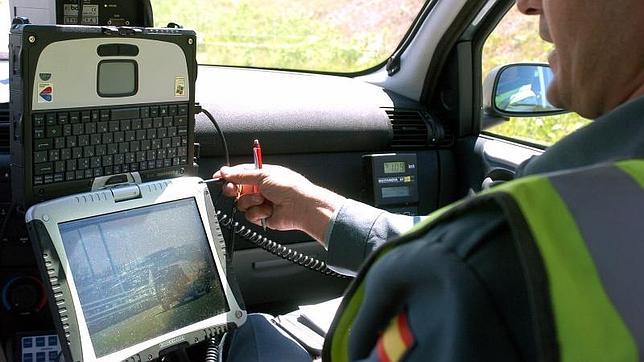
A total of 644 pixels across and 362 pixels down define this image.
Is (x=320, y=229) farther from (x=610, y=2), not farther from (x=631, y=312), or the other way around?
(x=631, y=312)

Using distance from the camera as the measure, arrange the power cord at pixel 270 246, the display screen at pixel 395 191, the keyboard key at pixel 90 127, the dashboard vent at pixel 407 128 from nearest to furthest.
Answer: the keyboard key at pixel 90 127, the power cord at pixel 270 246, the display screen at pixel 395 191, the dashboard vent at pixel 407 128

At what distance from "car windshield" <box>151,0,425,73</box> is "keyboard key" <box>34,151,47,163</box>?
3.27 m

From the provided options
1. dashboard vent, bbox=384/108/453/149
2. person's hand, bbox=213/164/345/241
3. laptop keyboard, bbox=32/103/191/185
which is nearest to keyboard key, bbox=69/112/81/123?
laptop keyboard, bbox=32/103/191/185

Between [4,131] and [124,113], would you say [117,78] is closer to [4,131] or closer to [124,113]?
[124,113]

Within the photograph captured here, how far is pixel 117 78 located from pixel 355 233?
0.57m

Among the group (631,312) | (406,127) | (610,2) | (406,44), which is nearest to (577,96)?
(610,2)

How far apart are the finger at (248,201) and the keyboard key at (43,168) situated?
1.53 ft

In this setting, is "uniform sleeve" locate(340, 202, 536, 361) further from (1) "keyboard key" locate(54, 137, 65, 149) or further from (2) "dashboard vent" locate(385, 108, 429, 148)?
(2) "dashboard vent" locate(385, 108, 429, 148)

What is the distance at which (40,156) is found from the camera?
1446mm

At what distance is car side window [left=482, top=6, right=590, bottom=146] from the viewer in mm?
2668

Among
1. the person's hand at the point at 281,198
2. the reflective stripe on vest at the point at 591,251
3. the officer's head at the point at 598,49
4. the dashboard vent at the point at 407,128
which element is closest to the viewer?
the reflective stripe on vest at the point at 591,251

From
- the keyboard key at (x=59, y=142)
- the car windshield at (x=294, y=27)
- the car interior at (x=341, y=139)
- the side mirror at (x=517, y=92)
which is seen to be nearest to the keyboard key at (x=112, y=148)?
the keyboard key at (x=59, y=142)

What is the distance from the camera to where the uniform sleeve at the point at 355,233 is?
1.65 metres

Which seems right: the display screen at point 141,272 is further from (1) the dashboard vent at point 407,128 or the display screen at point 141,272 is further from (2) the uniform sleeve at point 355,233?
(1) the dashboard vent at point 407,128
